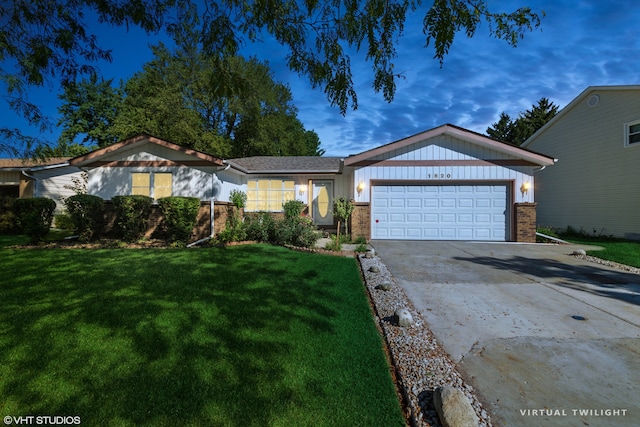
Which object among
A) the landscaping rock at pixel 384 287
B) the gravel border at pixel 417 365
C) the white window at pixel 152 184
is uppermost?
the white window at pixel 152 184

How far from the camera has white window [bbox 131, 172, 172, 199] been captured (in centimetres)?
1171

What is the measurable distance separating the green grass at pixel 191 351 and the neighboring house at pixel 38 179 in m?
13.2

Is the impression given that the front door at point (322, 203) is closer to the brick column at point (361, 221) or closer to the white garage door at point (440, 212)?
the brick column at point (361, 221)

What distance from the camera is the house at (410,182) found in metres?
11.6

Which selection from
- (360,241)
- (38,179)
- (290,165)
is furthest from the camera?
(290,165)

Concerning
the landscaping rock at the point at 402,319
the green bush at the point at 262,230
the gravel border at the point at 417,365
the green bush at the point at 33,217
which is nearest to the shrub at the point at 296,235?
the green bush at the point at 262,230

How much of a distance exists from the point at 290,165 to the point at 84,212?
8733mm

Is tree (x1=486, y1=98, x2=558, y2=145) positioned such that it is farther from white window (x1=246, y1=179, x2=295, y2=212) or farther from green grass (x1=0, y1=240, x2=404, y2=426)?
green grass (x1=0, y1=240, x2=404, y2=426)

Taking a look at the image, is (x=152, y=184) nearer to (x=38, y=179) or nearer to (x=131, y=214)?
(x=131, y=214)

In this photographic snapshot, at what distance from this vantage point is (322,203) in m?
15.0

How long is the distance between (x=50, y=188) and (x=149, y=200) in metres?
9.57

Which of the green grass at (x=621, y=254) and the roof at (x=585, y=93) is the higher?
the roof at (x=585, y=93)

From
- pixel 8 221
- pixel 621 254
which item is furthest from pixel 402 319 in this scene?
pixel 8 221

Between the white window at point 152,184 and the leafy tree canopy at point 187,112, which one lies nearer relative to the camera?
the white window at point 152,184
